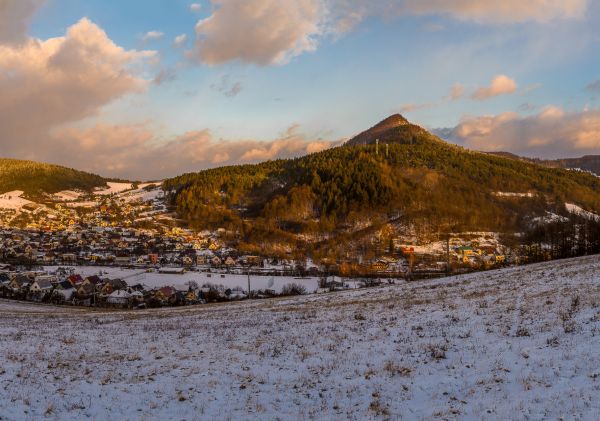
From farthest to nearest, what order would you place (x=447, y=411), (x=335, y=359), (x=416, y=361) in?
1. (x=335, y=359)
2. (x=416, y=361)
3. (x=447, y=411)

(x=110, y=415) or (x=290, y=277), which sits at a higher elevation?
(x=110, y=415)

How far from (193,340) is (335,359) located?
10747 mm

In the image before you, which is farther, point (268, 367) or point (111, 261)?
point (111, 261)

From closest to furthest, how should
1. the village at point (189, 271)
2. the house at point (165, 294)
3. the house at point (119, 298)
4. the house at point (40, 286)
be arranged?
the house at point (119, 298), the house at point (165, 294), the village at point (189, 271), the house at point (40, 286)

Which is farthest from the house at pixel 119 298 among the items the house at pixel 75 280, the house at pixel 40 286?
the house at pixel 40 286

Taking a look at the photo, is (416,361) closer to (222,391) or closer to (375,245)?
(222,391)

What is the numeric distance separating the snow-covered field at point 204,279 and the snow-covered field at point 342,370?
7988 centimetres

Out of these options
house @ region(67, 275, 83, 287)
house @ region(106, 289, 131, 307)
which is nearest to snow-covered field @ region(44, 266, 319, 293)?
house @ region(106, 289, 131, 307)

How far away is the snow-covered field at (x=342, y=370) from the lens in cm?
1322

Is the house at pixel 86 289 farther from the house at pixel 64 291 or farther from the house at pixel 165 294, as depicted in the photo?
the house at pixel 165 294

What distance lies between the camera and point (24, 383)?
1608 cm

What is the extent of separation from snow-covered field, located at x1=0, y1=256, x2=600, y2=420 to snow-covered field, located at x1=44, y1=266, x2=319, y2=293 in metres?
79.9

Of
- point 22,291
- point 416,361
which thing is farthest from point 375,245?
point 416,361

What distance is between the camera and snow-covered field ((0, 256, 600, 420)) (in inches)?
520
